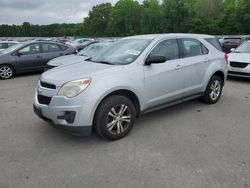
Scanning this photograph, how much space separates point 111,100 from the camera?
420cm

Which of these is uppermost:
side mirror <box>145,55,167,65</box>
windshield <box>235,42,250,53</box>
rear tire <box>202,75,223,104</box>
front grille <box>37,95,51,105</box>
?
side mirror <box>145,55,167,65</box>

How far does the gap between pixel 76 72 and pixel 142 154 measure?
5.39 feet

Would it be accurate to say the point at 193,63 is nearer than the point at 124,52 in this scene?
No

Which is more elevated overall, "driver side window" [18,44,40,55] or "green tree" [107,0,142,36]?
"green tree" [107,0,142,36]

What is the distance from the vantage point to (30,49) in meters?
11.1

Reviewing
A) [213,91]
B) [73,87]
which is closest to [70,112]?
[73,87]

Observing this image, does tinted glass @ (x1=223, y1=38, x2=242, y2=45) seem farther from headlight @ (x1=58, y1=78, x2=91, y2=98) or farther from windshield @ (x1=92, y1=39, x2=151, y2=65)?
headlight @ (x1=58, y1=78, x2=91, y2=98)

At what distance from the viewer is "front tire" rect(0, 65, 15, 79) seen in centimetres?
1047

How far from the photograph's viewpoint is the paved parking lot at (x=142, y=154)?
3268mm

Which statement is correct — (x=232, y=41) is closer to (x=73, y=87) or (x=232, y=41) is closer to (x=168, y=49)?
(x=168, y=49)

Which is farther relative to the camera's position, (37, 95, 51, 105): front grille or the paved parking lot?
(37, 95, 51, 105): front grille

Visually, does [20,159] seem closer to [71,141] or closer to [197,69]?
[71,141]

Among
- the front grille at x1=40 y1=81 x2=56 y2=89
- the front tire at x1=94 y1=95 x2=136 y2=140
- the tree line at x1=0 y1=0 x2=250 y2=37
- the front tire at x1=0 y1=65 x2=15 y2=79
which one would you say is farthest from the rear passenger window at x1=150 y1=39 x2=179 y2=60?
the tree line at x1=0 y1=0 x2=250 y2=37

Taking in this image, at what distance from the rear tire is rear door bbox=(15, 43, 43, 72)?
24.2 feet
